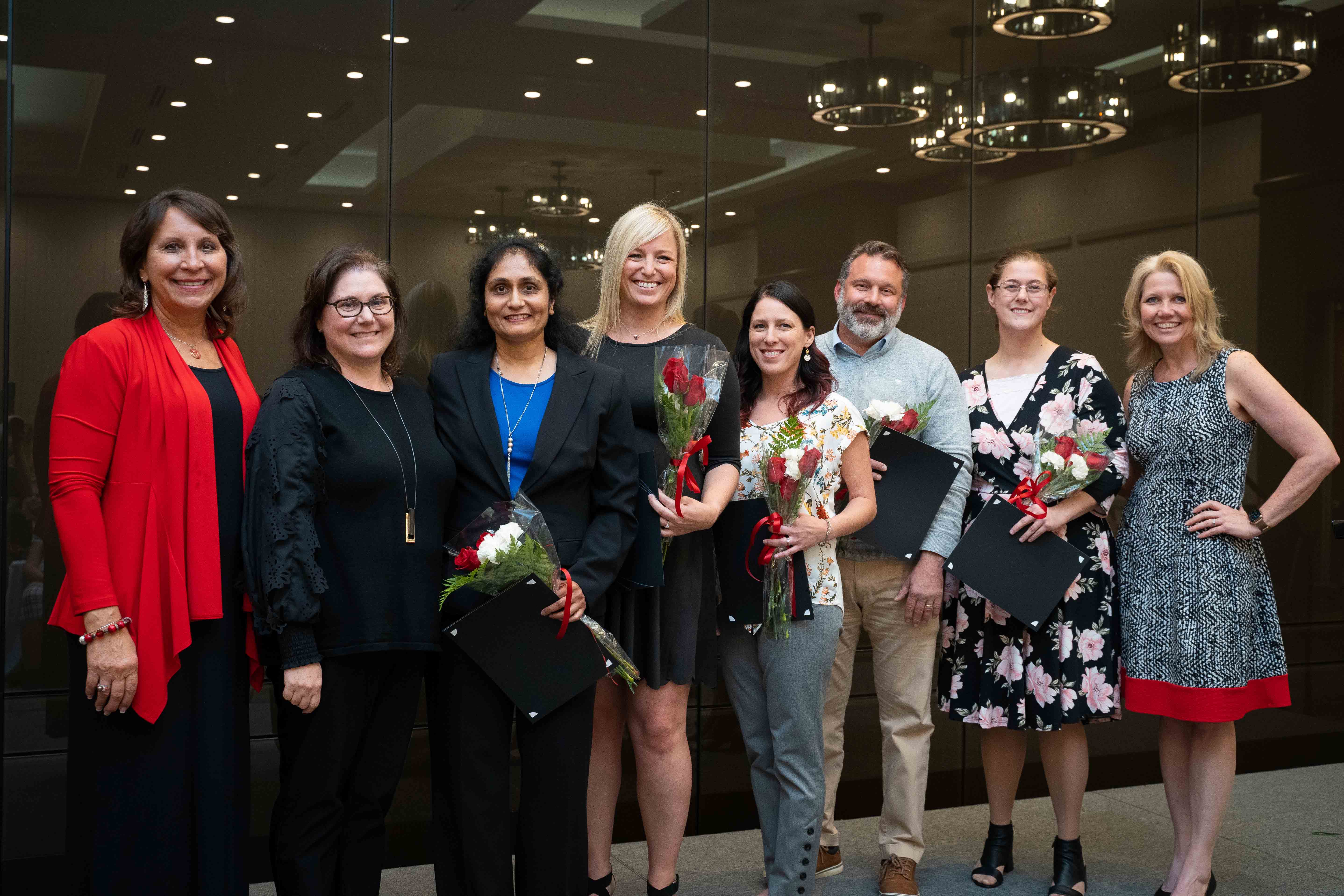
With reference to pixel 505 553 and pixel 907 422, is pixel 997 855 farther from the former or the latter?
pixel 505 553

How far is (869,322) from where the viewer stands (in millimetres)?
3625

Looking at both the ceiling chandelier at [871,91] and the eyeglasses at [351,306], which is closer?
the eyeglasses at [351,306]

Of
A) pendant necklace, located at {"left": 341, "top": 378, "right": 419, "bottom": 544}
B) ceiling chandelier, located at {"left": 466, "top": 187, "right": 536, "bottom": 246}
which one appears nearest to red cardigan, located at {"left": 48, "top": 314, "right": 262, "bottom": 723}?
pendant necklace, located at {"left": 341, "top": 378, "right": 419, "bottom": 544}

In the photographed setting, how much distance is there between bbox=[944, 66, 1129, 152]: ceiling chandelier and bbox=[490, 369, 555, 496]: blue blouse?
2682 millimetres

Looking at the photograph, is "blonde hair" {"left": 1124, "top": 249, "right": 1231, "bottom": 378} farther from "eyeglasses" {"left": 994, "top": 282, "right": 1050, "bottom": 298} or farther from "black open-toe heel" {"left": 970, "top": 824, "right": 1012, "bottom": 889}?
"black open-toe heel" {"left": 970, "top": 824, "right": 1012, "bottom": 889}

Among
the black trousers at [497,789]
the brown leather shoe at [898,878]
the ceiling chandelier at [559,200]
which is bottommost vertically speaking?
the brown leather shoe at [898,878]

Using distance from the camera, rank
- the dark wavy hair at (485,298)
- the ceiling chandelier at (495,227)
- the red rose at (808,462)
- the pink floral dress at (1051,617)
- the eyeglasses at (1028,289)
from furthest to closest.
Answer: the ceiling chandelier at (495,227) < the eyeglasses at (1028,289) < the pink floral dress at (1051,617) < the red rose at (808,462) < the dark wavy hair at (485,298)

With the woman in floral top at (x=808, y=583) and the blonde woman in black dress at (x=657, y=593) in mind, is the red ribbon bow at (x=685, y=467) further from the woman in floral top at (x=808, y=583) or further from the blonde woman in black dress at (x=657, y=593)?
the woman in floral top at (x=808, y=583)

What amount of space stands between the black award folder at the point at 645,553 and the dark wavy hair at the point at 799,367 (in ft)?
1.70

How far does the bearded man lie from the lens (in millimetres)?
3531

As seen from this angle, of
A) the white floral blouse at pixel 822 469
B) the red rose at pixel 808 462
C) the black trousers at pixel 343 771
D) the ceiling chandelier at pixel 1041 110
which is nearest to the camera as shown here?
the black trousers at pixel 343 771

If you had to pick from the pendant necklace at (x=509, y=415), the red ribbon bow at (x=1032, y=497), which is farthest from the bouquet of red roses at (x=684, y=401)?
the red ribbon bow at (x=1032, y=497)

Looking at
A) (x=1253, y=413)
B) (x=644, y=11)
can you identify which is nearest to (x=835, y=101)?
(x=644, y=11)

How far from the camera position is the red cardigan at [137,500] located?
99.1 inches
